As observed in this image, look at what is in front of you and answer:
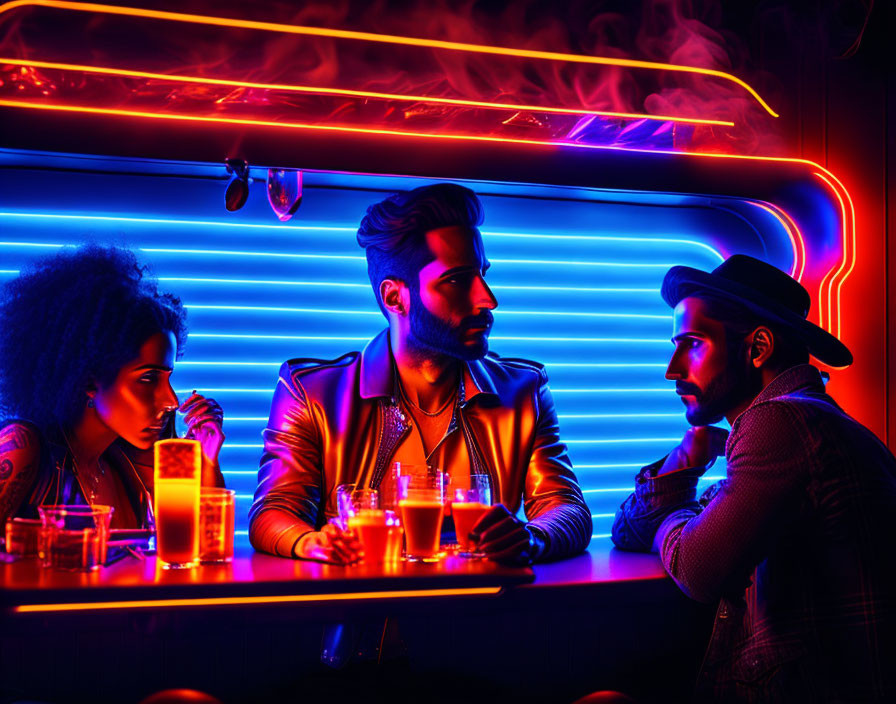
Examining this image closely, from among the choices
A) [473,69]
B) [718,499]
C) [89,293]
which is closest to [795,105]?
[473,69]

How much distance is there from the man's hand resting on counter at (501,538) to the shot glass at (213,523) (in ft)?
2.25

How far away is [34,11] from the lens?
2.59m

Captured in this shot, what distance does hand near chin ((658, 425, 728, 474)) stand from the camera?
2.93m

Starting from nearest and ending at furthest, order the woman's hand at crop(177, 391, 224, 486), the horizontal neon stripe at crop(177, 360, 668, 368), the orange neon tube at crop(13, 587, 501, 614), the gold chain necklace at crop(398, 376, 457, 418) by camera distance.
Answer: the orange neon tube at crop(13, 587, 501, 614), the woman's hand at crop(177, 391, 224, 486), the gold chain necklace at crop(398, 376, 457, 418), the horizontal neon stripe at crop(177, 360, 668, 368)

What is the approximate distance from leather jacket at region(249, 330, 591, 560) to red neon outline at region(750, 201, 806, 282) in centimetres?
118

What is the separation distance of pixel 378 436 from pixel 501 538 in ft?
2.60

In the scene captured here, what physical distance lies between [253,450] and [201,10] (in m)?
1.60

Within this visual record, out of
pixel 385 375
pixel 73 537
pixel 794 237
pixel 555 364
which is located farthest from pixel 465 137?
pixel 73 537

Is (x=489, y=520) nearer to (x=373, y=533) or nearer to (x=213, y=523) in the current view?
(x=373, y=533)

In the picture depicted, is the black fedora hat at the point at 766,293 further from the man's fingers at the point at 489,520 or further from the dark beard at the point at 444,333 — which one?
the man's fingers at the point at 489,520

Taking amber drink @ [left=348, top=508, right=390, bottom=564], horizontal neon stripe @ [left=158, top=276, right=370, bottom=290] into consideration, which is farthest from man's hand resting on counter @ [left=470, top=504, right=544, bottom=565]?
horizontal neon stripe @ [left=158, top=276, right=370, bottom=290]

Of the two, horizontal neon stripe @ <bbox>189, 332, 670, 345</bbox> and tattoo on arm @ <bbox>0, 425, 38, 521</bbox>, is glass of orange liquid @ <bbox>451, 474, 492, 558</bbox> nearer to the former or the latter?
horizontal neon stripe @ <bbox>189, 332, 670, 345</bbox>

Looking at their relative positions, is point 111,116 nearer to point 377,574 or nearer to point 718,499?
point 377,574

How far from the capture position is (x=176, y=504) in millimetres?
2156
